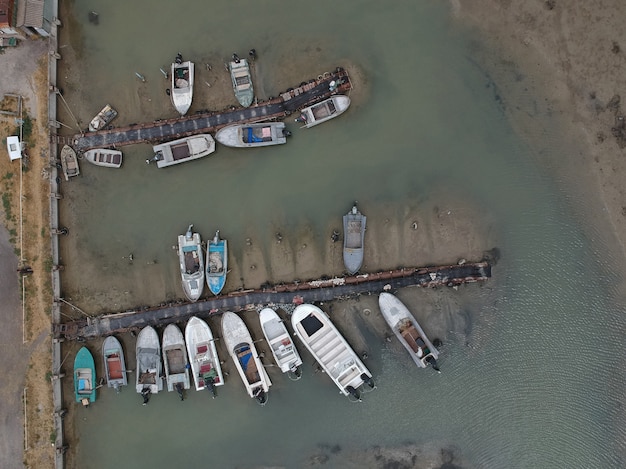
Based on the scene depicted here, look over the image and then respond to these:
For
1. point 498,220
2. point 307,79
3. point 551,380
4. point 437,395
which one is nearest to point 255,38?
point 307,79

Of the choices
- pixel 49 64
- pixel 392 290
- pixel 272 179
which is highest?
pixel 49 64

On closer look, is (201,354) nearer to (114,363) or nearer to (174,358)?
(174,358)

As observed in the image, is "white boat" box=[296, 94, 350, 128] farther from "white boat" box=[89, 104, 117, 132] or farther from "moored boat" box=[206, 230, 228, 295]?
"white boat" box=[89, 104, 117, 132]

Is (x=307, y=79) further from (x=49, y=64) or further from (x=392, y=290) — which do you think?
(x=49, y=64)

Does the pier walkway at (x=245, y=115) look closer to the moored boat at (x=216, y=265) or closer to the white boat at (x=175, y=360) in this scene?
the moored boat at (x=216, y=265)

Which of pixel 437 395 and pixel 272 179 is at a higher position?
pixel 272 179

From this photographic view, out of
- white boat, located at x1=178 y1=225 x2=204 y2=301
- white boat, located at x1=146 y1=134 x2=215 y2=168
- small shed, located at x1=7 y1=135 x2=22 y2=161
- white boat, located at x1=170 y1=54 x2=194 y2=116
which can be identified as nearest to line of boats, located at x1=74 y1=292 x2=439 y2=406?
white boat, located at x1=178 y1=225 x2=204 y2=301

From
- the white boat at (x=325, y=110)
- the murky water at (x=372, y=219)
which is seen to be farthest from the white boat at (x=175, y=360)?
the white boat at (x=325, y=110)
